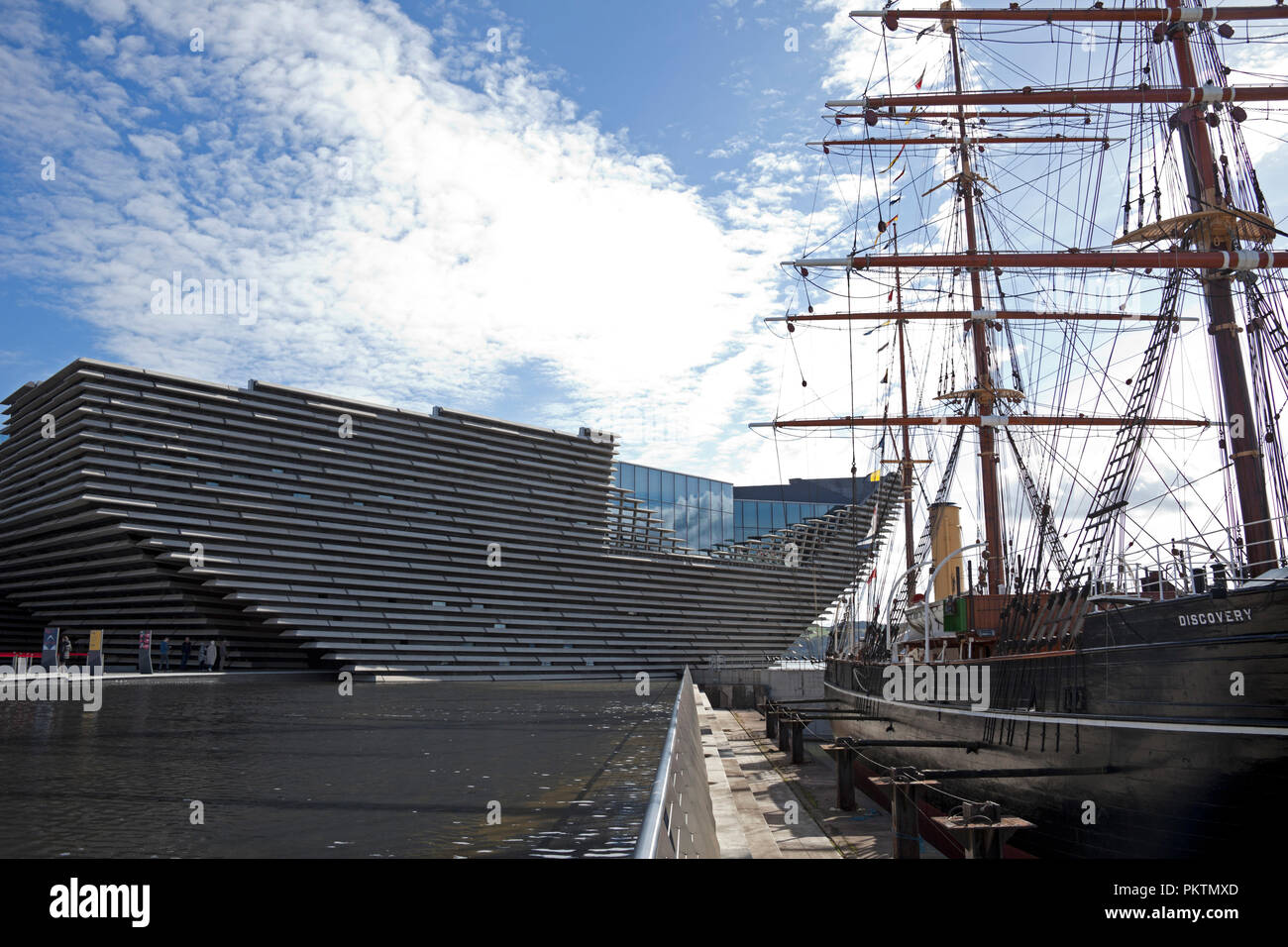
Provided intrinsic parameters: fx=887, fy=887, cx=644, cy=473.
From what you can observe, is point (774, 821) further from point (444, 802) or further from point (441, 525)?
point (441, 525)

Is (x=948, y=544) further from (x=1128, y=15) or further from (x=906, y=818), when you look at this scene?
(x=906, y=818)

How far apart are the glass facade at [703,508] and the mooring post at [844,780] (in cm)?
3580

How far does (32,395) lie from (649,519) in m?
26.4

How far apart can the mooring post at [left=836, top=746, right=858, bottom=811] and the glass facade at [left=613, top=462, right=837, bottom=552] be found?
35797 mm

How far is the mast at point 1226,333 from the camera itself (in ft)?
40.9

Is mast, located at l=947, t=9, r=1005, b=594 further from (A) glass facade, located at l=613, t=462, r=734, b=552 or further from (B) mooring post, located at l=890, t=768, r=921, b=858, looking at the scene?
(A) glass facade, located at l=613, t=462, r=734, b=552

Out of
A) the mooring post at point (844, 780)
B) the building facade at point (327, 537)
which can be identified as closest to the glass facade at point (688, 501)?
the building facade at point (327, 537)

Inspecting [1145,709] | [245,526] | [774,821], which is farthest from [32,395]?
[1145,709]

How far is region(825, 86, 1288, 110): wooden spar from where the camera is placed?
15.5m

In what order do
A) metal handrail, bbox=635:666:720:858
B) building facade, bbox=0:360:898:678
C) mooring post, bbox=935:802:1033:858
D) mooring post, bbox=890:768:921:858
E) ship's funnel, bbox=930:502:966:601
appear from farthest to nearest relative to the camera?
building facade, bbox=0:360:898:678 < ship's funnel, bbox=930:502:966:601 < mooring post, bbox=890:768:921:858 < mooring post, bbox=935:802:1033:858 < metal handrail, bbox=635:666:720:858

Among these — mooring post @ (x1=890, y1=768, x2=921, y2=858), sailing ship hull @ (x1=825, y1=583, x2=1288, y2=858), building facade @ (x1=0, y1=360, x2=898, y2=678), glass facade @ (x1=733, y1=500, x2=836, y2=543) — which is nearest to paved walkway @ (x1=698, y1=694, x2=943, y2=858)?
mooring post @ (x1=890, y1=768, x2=921, y2=858)

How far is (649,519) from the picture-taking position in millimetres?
44969
